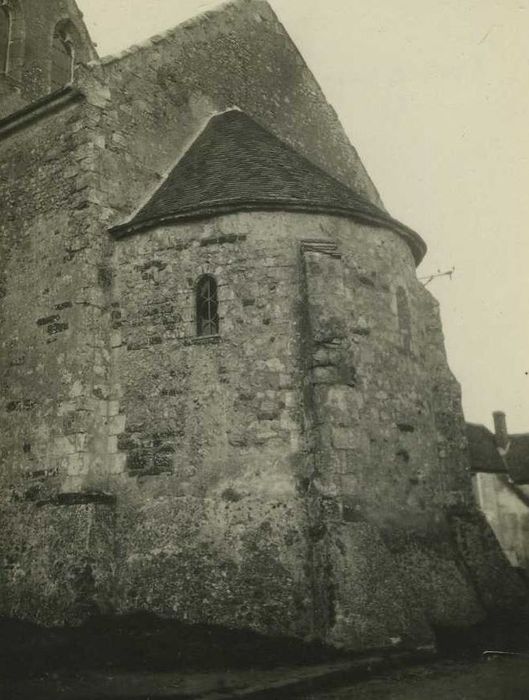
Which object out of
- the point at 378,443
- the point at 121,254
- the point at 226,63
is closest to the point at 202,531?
the point at 378,443

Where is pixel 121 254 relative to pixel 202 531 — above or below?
above

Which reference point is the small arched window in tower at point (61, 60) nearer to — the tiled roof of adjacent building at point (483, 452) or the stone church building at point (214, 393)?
the stone church building at point (214, 393)

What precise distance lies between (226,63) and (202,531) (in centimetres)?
957

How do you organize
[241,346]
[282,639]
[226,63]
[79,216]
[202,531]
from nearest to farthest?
[282,639]
[202,531]
[241,346]
[79,216]
[226,63]

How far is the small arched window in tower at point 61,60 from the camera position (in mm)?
19203

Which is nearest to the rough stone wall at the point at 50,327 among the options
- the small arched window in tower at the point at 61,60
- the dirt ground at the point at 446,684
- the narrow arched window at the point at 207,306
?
the narrow arched window at the point at 207,306

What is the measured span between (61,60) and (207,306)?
41.9 ft

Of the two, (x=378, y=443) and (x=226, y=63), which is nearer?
(x=378, y=443)

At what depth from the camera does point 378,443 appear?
1036 cm

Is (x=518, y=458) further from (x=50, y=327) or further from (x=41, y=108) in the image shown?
(x=41, y=108)

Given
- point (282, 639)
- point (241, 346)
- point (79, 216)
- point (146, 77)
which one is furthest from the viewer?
point (146, 77)

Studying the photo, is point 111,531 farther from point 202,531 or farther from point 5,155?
point 5,155

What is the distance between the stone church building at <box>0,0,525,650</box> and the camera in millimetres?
9258

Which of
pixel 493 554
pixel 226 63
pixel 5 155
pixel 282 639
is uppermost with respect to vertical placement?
pixel 226 63
